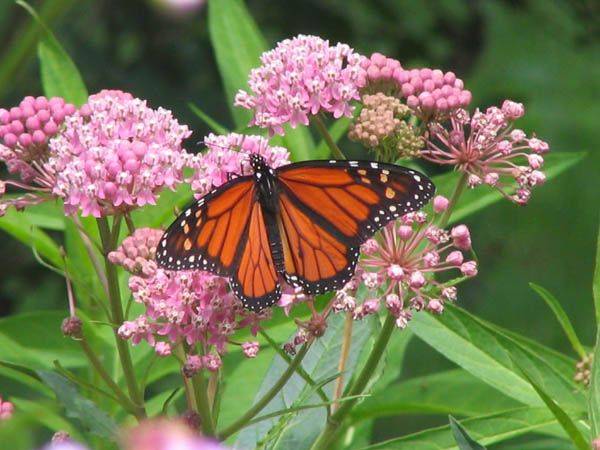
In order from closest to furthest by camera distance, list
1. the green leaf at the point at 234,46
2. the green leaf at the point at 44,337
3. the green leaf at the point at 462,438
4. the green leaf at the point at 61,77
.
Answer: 1. the green leaf at the point at 462,438
2. the green leaf at the point at 44,337
3. the green leaf at the point at 61,77
4. the green leaf at the point at 234,46

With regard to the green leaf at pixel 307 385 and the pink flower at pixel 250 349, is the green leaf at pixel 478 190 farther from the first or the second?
the pink flower at pixel 250 349

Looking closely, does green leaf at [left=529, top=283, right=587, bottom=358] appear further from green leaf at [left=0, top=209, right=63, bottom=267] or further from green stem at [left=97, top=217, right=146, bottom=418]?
green leaf at [left=0, top=209, right=63, bottom=267]

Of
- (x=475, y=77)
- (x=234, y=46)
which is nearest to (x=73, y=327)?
(x=234, y=46)

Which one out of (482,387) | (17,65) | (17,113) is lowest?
(482,387)

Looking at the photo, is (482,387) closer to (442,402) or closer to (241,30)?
(442,402)

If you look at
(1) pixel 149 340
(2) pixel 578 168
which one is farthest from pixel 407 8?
(1) pixel 149 340

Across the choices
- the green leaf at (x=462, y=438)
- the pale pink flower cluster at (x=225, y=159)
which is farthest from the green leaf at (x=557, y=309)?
the pale pink flower cluster at (x=225, y=159)

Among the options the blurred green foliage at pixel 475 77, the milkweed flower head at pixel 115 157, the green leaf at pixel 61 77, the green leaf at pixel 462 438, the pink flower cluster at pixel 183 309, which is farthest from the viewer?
the blurred green foliage at pixel 475 77

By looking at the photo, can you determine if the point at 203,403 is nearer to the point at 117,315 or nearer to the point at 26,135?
the point at 117,315
